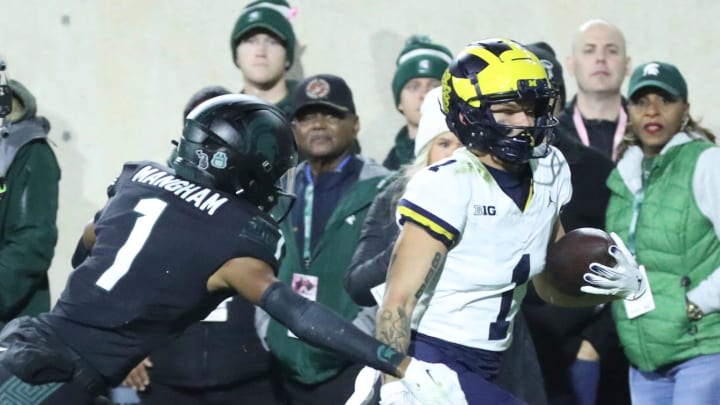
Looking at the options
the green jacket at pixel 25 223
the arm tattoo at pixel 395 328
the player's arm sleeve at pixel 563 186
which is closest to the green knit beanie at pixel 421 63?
the green jacket at pixel 25 223

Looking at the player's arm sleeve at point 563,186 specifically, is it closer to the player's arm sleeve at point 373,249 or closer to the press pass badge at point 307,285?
the player's arm sleeve at point 373,249

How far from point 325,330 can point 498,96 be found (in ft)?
Result: 2.80

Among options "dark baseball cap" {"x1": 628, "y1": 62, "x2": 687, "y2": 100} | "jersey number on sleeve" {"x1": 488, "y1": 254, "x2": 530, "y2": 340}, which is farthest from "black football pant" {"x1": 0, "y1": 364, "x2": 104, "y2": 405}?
"dark baseball cap" {"x1": 628, "y1": 62, "x2": 687, "y2": 100}

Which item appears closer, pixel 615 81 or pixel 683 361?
pixel 683 361

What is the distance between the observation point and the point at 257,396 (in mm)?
5285

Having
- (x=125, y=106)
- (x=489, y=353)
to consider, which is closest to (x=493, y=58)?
(x=489, y=353)

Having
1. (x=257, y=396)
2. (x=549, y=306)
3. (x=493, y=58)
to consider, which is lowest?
(x=257, y=396)

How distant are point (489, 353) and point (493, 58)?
2.63ft

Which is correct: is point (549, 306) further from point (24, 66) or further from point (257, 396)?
Answer: point (24, 66)

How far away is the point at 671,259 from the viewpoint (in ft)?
16.4

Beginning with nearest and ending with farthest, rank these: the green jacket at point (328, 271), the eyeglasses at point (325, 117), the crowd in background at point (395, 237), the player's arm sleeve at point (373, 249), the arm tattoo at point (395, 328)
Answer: the arm tattoo at point (395, 328) → the player's arm sleeve at point (373, 249) → the crowd in background at point (395, 237) → the green jacket at point (328, 271) → the eyeglasses at point (325, 117)

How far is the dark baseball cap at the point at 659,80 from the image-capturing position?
523cm

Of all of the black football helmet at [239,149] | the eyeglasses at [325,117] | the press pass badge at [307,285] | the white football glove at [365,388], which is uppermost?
the black football helmet at [239,149]

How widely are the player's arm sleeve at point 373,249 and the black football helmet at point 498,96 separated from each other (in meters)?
0.88
